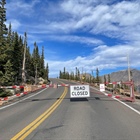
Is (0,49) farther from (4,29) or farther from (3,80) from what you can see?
(4,29)

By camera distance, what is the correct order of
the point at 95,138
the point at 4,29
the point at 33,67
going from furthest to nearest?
the point at 33,67 → the point at 4,29 → the point at 95,138

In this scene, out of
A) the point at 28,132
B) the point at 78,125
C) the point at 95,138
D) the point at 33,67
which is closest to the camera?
the point at 95,138

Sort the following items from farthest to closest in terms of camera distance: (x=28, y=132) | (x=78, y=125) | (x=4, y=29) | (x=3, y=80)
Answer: (x=4, y=29)
(x=3, y=80)
(x=78, y=125)
(x=28, y=132)

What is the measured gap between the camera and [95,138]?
7.15 metres

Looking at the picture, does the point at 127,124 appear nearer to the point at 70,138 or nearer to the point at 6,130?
the point at 70,138

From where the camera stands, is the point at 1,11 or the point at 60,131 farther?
the point at 1,11

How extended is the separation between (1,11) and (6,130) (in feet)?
115

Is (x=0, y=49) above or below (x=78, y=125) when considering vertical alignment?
above

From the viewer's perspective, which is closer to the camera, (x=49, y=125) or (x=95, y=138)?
(x=95, y=138)

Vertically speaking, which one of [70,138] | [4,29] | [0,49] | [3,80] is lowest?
[70,138]

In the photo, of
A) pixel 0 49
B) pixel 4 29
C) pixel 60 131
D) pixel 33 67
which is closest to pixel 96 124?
pixel 60 131

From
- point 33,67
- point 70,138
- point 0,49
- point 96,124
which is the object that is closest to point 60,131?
point 70,138

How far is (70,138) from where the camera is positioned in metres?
7.18

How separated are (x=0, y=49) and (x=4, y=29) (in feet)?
25.8
